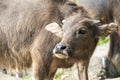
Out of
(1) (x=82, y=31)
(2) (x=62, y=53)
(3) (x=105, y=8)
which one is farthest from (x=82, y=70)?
(3) (x=105, y=8)

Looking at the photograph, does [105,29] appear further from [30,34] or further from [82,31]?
[30,34]

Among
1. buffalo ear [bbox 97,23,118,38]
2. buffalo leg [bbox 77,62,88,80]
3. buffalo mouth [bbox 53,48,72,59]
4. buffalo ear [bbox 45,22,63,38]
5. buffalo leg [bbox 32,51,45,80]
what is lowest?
buffalo leg [bbox 77,62,88,80]

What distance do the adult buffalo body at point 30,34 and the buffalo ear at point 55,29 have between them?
0.28 feet

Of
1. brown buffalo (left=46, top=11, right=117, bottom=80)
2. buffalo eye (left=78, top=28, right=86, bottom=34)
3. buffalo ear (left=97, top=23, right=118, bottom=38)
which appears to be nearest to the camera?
brown buffalo (left=46, top=11, right=117, bottom=80)

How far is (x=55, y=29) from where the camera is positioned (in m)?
6.69

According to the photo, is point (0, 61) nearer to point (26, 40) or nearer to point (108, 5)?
point (26, 40)

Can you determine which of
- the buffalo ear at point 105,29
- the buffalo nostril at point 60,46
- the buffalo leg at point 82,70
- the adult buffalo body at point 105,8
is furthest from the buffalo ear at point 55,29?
the adult buffalo body at point 105,8

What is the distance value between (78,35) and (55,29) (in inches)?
12.8

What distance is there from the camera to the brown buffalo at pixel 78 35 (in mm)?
6422

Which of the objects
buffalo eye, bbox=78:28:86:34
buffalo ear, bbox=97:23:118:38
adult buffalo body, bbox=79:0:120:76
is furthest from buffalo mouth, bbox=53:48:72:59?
adult buffalo body, bbox=79:0:120:76

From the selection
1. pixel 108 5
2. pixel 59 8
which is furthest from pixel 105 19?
pixel 59 8

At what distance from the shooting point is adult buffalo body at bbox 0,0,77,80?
6.80 m

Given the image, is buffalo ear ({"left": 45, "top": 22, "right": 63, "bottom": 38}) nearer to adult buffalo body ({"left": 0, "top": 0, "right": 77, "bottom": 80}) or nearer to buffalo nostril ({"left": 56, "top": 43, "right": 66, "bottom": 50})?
adult buffalo body ({"left": 0, "top": 0, "right": 77, "bottom": 80})

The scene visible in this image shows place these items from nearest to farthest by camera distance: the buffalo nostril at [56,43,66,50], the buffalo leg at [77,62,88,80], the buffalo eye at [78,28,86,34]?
the buffalo nostril at [56,43,66,50], the buffalo eye at [78,28,86,34], the buffalo leg at [77,62,88,80]
